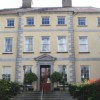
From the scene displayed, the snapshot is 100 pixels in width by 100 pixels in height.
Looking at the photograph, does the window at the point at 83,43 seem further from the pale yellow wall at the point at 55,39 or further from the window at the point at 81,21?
the window at the point at 81,21

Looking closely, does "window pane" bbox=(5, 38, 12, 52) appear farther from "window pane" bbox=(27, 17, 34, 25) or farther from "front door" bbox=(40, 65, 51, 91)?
"front door" bbox=(40, 65, 51, 91)

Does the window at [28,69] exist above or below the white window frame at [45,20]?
below

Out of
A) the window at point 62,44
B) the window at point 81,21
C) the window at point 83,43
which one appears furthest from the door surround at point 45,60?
the window at point 81,21

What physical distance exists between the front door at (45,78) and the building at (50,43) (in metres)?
0.10

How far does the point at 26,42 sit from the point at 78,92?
1226cm

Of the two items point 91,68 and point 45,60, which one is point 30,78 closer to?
point 45,60

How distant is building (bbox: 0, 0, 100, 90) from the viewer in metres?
28.5

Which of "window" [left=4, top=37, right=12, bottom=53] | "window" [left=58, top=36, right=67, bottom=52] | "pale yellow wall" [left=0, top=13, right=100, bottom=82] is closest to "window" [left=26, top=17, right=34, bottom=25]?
"pale yellow wall" [left=0, top=13, right=100, bottom=82]

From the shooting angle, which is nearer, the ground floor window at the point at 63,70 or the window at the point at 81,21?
the ground floor window at the point at 63,70

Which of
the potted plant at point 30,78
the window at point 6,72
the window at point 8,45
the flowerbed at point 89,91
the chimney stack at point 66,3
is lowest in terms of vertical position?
the flowerbed at point 89,91

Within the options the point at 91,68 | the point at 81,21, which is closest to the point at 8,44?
the point at 81,21

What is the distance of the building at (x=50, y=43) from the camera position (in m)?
28.5

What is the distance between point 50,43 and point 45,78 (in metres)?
3.54

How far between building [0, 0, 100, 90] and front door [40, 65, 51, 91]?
10 cm
